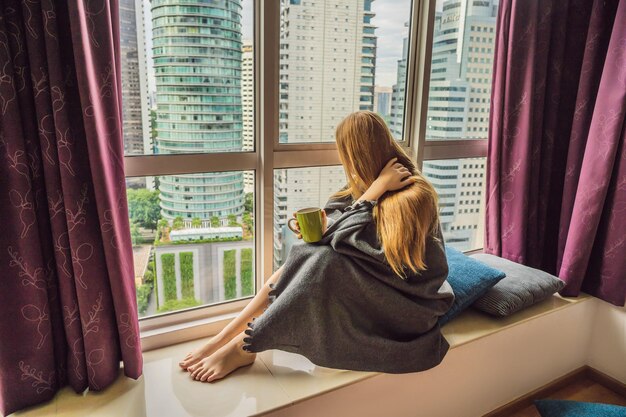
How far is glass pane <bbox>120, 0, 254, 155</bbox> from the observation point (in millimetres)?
1420

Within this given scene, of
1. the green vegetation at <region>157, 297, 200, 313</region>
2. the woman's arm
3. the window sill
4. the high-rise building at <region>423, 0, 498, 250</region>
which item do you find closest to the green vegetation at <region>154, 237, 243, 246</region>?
the green vegetation at <region>157, 297, 200, 313</region>

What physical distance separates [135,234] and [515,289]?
1482mm

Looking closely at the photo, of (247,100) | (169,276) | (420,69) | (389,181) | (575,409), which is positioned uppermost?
(420,69)

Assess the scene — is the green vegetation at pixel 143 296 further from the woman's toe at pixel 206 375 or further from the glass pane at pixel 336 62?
the glass pane at pixel 336 62

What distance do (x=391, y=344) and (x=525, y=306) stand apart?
30.4 inches

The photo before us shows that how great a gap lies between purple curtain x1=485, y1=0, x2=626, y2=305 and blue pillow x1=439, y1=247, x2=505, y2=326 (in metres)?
0.43

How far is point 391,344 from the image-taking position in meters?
1.37

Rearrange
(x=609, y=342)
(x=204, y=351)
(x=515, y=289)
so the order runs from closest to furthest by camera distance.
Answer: (x=204, y=351)
(x=515, y=289)
(x=609, y=342)

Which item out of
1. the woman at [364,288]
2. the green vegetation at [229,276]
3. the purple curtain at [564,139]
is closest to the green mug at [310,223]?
the woman at [364,288]

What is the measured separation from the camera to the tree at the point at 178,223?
1591 millimetres

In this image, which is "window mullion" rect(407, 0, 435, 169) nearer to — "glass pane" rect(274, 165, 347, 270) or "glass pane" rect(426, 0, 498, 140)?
"glass pane" rect(426, 0, 498, 140)

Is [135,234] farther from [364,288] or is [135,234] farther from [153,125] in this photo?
[364,288]

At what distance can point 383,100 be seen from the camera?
1928mm

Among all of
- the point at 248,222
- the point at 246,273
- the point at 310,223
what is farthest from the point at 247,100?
the point at 246,273
